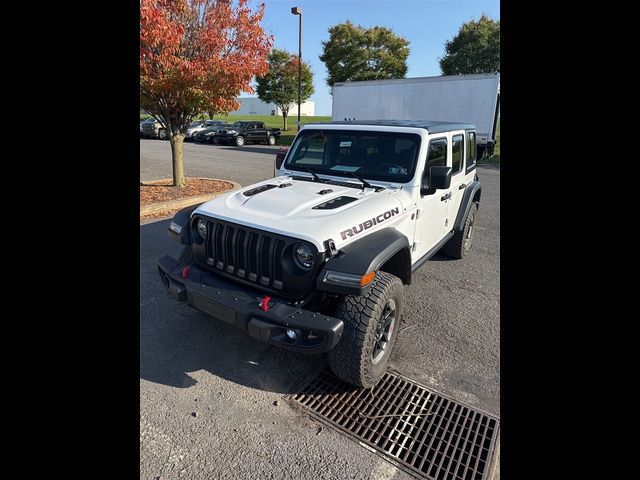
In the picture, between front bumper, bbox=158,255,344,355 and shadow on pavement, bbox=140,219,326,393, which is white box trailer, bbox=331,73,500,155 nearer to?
shadow on pavement, bbox=140,219,326,393

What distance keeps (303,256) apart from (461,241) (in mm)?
3394

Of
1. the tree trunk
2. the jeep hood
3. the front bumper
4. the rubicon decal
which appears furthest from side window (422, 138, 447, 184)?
the tree trunk

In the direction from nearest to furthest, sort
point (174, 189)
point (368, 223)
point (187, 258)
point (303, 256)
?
point (303, 256) < point (368, 223) < point (187, 258) < point (174, 189)

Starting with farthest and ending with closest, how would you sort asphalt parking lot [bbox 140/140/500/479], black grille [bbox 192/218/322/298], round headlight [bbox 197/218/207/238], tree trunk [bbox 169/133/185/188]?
tree trunk [bbox 169/133/185/188] → round headlight [bbox 197/218/207/238] → black grille [bbox 192/218/322/298] → asphalt parking lot [bbox 140/140/500/479]

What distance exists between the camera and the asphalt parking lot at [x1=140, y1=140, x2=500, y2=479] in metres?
2.18

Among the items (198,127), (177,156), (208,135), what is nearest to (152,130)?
(198,127)

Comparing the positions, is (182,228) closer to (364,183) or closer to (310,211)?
(310,211)

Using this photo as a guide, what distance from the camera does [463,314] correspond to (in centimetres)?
394

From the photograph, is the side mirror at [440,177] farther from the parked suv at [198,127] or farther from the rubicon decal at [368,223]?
the parked suv at [198,127]

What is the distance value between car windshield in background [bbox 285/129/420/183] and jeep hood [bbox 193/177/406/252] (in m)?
0.28

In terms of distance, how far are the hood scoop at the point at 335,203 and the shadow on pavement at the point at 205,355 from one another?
49.3 inches

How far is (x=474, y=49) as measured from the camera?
90.1ft
